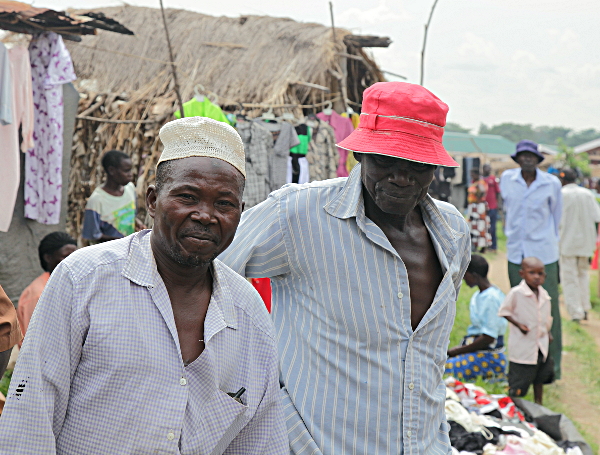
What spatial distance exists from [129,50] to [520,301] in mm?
6689

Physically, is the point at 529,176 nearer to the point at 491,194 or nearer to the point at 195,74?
the point at 195,74

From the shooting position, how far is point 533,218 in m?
6.75

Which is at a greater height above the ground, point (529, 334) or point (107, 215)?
point (107, 215)

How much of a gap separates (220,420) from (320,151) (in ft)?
21.1

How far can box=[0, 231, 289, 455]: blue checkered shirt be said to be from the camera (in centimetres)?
142

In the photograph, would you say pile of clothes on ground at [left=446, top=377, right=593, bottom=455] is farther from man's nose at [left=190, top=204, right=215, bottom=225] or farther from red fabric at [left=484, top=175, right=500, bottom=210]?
red fabric at [left=484, top=175, right=500, bottom=210]

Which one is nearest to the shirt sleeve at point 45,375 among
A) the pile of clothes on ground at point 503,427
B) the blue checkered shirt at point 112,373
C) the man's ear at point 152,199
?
the blue checkered shirt at point 112,373

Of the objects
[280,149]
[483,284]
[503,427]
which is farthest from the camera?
[280,149]

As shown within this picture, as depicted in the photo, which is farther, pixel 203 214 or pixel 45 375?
pixel 203 214

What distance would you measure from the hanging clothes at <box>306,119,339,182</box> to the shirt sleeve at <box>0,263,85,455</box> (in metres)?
6.40

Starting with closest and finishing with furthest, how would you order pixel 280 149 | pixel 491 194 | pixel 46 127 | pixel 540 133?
pixel 46 127 → pixel 280 149 → pixel 491 194 → pixel 540 133

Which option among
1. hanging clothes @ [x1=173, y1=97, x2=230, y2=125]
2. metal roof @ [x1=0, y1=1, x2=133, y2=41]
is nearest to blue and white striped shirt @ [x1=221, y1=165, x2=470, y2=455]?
metal roof @ [x1=0, y1=1, x2=133, y2=41]

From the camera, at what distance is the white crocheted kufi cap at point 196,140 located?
1629 mm

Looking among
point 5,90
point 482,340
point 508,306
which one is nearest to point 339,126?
point 508,306
